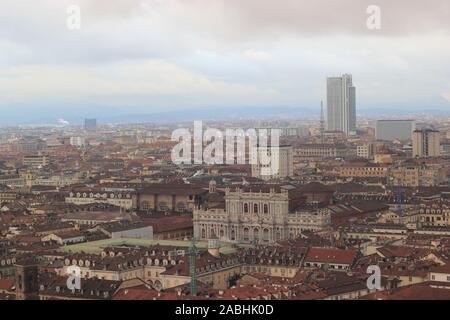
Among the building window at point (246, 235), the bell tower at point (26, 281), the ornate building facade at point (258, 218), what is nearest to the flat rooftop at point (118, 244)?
the ornate building facade at point (258, 218)

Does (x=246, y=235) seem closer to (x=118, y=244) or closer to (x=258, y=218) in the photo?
(x=258, y=218)

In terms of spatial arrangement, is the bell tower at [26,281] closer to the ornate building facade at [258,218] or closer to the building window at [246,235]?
the ornate building facade at [258,218]

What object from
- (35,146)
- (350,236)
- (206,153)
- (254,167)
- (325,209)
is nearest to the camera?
(350,236)

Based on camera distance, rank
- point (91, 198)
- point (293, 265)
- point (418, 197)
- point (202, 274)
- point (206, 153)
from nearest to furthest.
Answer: point (202, 274)
point (293, 265)
point (418, 197)
point (91, 198)
point (206, 153)

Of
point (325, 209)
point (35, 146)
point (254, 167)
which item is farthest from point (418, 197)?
point (35, 146)

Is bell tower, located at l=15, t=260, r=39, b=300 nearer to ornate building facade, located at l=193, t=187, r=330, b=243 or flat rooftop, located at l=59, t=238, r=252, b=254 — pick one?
flat rooftop, located at l=59, t=238, r=252, b=254

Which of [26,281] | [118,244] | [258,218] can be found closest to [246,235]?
[258,218]

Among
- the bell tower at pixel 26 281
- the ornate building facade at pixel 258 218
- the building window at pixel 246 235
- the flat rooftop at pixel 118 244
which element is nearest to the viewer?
the bell tower at pixel 26 281
